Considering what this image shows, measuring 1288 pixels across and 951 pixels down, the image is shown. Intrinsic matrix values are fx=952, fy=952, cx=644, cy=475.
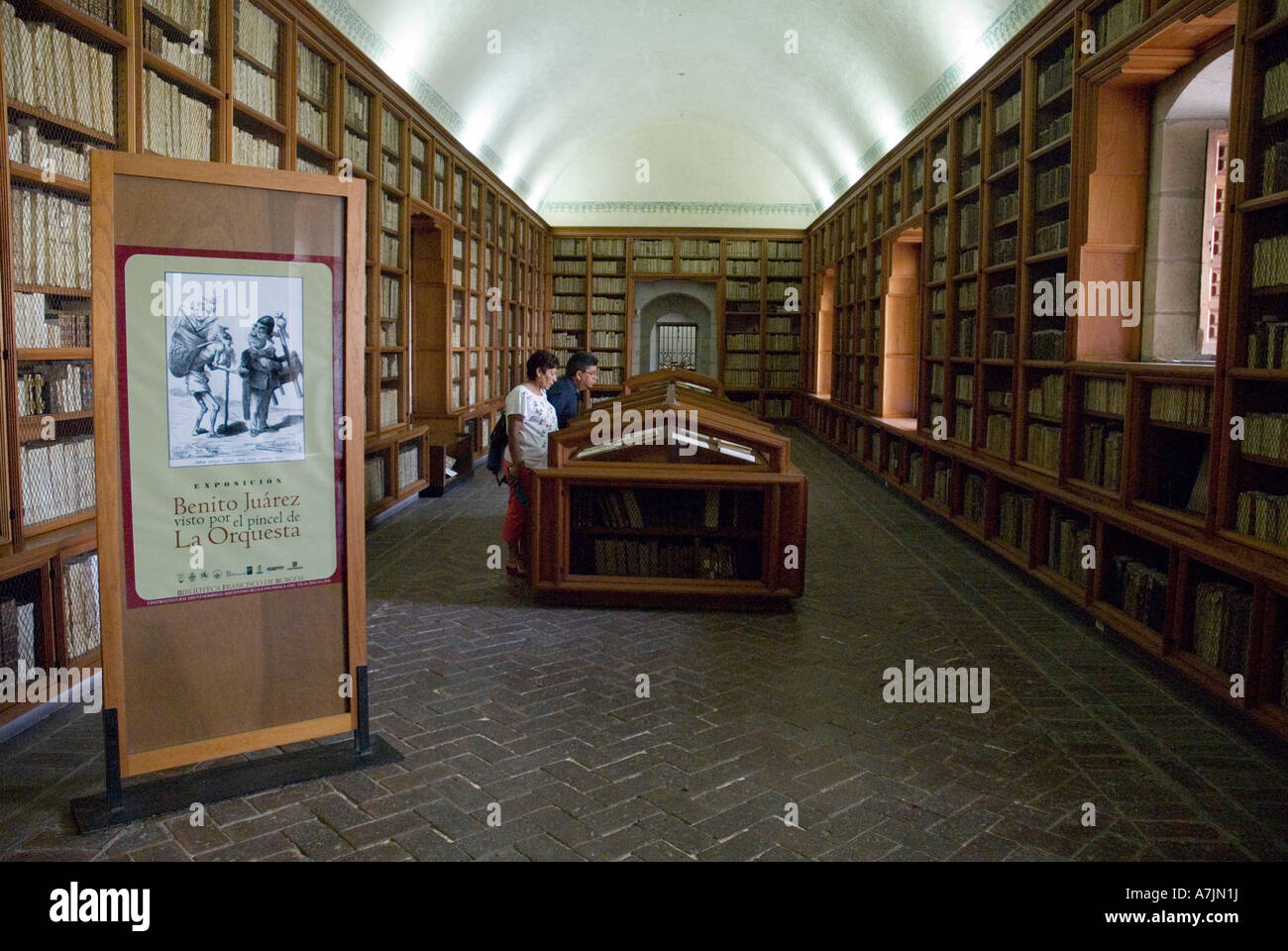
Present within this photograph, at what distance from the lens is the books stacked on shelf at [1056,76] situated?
20.6 feet

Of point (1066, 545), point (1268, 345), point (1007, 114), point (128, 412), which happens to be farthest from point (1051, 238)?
point (128, 412)

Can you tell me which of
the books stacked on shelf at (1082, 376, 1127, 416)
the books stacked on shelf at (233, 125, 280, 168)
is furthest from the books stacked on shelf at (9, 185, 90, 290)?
the books stacked on shelf at (1082, 376, 1127, 416)

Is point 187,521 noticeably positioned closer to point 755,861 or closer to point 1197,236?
point 755,861

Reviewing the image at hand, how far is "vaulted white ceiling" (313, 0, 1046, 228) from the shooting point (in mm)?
8688

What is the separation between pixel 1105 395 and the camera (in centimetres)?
564

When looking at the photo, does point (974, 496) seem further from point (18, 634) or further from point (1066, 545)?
point (18, 634)

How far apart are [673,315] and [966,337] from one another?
38.2 feet

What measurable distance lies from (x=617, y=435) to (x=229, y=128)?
112 inches

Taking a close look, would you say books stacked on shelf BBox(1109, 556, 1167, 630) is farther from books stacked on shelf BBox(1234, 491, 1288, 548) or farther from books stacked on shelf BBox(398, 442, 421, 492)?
books stacked on shelf BBox(398, 442, 421, 492)

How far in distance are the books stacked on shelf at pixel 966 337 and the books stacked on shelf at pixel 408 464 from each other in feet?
17.0

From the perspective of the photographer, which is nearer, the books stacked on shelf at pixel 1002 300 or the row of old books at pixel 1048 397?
the row of old books at pixel 1048 397

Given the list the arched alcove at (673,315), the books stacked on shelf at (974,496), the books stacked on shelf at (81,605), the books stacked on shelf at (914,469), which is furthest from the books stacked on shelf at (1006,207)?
the arched alcove at (673,315)

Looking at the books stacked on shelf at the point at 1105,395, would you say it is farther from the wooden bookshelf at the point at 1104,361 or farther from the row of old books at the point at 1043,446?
the row of old books at the point at 1043,446

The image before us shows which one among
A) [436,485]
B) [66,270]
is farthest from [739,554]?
[436,485]
